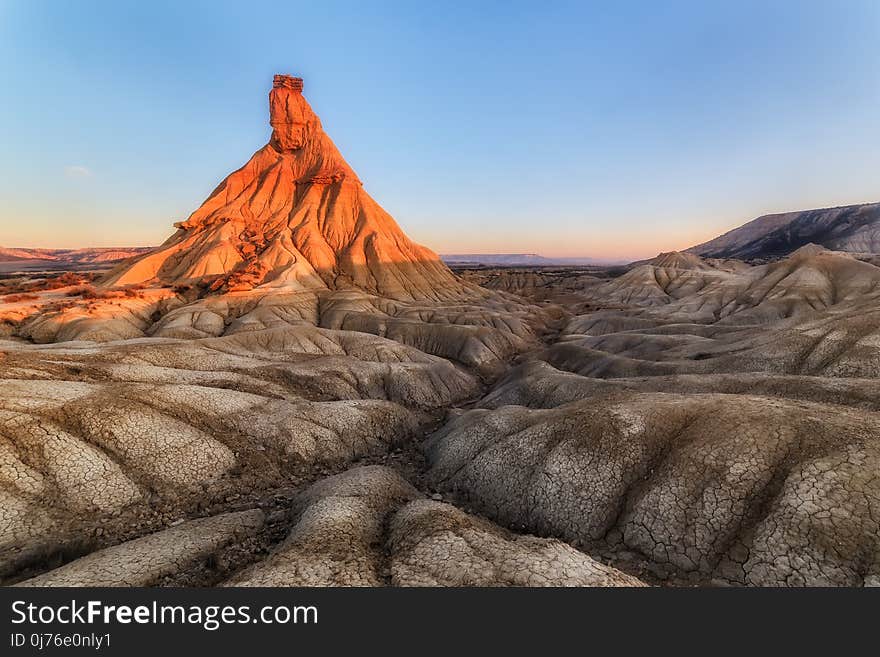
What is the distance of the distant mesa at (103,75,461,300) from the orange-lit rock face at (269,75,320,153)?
9.2 inches

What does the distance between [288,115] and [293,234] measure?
36773mm

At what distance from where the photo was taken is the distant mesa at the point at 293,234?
69.6 m

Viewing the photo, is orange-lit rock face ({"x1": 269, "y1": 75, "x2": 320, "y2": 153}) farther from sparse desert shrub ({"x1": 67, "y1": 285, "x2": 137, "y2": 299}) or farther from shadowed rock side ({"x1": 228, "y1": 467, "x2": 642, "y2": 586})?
shadowed rock side ({"x1": 228, "y1": 467, "x2": 642, "y2": 586})

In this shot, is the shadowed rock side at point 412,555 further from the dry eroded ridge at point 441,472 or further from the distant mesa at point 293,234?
the distant mesa at point 293,234

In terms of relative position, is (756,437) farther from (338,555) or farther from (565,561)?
(338,555)

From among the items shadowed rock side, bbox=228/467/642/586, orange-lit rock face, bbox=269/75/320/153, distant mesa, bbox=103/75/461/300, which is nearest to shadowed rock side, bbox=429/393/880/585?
shadowed rock side, bbox=228/467/642/586

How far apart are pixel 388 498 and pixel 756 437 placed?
46.3ft

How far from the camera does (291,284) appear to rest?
217ft

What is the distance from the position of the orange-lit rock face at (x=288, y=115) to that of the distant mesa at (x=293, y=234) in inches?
9.2

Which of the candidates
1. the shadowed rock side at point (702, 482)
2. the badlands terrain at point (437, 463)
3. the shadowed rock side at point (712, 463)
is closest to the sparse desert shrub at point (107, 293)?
the badlands terrain at point (437, 463)

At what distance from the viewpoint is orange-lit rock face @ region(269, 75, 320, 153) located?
94.9m

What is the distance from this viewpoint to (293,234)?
3201 inches

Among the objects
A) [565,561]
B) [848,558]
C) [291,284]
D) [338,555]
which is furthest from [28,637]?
[291,284]

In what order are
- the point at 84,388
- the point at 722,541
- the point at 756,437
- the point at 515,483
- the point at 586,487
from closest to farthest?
the point at 722,541 < the point at 756,437 < the point at 586,487 < the point at 515,483 < the point at 84,388
